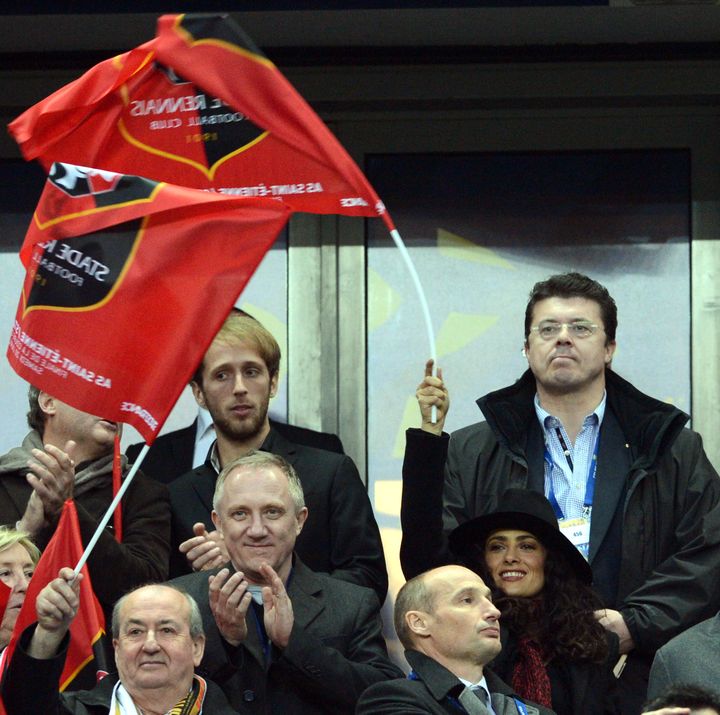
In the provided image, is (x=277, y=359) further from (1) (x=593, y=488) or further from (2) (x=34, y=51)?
(2) (x=34, y=51)

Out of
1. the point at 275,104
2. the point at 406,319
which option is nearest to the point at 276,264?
the point at 406,319

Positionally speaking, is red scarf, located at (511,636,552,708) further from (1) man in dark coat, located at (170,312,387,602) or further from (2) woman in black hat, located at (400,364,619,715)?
(1) man in dark coat, located at (170,312,387,602)

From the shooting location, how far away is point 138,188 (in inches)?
275

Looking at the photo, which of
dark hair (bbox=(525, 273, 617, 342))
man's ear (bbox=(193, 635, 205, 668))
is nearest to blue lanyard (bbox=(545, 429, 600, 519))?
dark hair (bbox=(525, 273, 617, 342))

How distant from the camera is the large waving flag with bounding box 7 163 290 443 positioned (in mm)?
6750

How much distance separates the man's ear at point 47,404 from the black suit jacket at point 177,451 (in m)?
0.87

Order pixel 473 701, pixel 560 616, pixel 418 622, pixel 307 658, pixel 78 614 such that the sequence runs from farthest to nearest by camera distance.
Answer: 1. pixel 560 616
2. pixel 78 614
3. pixel 418 622
4. pixel 307 658
5. pixel 473 701

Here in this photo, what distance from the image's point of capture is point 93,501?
25.7 feet

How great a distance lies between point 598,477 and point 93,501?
180 centimetres

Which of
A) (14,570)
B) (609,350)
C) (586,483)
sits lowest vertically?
(14,570)

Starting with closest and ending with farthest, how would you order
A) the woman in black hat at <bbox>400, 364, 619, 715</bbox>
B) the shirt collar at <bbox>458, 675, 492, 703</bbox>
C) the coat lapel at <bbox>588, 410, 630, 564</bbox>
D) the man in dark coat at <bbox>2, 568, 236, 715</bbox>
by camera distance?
the man in dark coat at <bbox>2, 568, 236, 715</bbox>, the shirt collar at <bbox>458, 675, 492, 703</bbox>, the woman in black hat at <bbox>400, 364, 619, 715</bbox>, the coat lapel at <bbox>588, 410, 630, 564</bbox>

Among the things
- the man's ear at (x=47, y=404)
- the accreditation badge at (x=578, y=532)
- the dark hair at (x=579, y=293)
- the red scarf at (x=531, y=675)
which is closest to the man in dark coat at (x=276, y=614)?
the red scarf at (x=531, y=675)

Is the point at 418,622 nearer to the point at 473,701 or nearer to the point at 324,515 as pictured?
the point at 473,701

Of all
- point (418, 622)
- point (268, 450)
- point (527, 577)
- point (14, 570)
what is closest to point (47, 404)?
point (268, 450)
